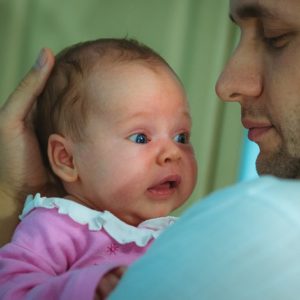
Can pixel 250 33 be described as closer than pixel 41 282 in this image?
No

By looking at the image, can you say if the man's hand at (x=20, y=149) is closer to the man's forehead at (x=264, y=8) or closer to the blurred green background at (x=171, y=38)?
the man's forehead at (x=264, y=8)

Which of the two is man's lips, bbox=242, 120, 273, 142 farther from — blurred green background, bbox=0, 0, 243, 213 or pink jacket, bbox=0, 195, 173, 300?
blurred green background, bbox=0, 0, 243, 213

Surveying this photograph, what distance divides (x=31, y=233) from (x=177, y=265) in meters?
0.56


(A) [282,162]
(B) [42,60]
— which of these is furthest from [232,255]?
(B) [42,60]

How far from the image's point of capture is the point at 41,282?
A: 97cm

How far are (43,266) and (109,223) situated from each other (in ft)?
0.52

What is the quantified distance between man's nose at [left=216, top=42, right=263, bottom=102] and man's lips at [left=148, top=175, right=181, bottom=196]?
0.24m

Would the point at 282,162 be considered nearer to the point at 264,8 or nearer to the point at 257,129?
the point at 257,129

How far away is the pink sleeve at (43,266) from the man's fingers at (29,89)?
34 cm

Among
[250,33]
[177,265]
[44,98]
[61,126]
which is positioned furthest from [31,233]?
[250,33]

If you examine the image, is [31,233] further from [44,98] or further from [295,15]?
[295,15]

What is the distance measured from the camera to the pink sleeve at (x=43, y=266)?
0.84 m

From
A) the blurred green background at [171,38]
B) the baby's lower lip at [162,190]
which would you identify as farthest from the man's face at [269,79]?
the blurred green background at [171,38]

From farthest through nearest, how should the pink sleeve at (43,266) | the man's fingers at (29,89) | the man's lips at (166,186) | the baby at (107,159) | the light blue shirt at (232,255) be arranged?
the man's fingers at (29,89) → the man's lips at (166,186) → the baby at (107,159) → the pink sleeve at (43,266) → the light blue shirt at (232,255)
